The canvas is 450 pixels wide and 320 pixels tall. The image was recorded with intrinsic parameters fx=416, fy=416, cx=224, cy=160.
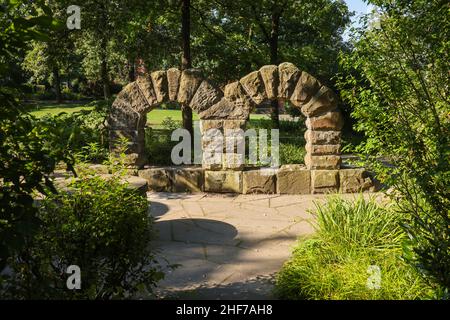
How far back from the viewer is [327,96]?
23.8 ft

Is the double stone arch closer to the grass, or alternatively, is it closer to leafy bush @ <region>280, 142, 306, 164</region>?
leafy bush @ <region>280, 142, 306, 164</region>

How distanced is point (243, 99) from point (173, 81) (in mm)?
1288

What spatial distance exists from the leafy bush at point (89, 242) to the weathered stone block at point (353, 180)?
495 centimetres

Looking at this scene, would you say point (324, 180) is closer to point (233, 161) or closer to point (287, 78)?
point (233, 161)

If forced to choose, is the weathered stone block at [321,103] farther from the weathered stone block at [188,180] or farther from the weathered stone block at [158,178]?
the weathered stone block at [158,178]

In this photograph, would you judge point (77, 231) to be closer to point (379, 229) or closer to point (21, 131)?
point (21, 131)

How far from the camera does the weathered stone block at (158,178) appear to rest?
7.61 meters

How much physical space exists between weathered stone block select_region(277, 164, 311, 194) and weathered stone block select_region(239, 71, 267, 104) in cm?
135

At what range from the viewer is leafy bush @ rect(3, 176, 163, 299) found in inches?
109

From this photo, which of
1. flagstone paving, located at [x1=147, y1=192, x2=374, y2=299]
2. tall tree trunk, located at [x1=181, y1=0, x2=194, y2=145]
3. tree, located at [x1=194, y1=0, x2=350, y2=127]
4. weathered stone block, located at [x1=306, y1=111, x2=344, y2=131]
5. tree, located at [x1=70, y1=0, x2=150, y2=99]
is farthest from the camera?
tree, located at [x1=194, y1=0, x2=350, y2=127]

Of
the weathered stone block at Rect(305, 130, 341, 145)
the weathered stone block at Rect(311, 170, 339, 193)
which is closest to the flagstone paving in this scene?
the weathered stone block at Rect(311, 170, 339, 193)

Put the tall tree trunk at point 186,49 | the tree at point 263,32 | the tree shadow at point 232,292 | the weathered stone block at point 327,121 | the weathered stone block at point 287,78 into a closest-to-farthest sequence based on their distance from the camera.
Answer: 1. the tree shadow at point 232,292
2. the weathered stone block at point 287,78
3. the weathered stone block at point 327,121
4. the tall tree trunk at point 186,49
5. the tree at point 263,32

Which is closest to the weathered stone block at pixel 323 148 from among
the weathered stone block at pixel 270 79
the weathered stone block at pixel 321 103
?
the weathered stone block at pixel 321 103

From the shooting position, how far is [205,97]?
744 cm
